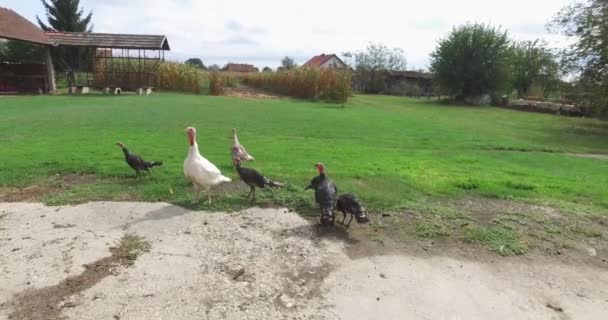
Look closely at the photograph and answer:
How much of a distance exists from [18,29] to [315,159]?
28736 millimetres

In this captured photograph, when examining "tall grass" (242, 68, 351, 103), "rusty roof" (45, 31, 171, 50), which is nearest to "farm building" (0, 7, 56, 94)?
"rusty roof" (45, 31, 171, 50)

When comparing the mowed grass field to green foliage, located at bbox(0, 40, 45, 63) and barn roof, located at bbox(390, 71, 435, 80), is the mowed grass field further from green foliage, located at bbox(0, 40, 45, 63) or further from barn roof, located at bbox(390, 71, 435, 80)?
barn roof, located at bbox(390, 71, 435, 80)

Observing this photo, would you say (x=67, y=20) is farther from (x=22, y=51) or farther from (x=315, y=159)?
(x=315, y=159)

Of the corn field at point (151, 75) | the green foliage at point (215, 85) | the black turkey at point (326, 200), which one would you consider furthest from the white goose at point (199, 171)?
the green foliage at point (215, 85)

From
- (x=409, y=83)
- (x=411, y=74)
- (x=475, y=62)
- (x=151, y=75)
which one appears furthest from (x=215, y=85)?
(x=411, y=74)

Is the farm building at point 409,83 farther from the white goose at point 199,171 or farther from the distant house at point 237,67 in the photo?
the white goose at point 199,171

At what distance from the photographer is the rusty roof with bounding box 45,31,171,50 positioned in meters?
32.8

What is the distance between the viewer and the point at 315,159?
10.5 metres

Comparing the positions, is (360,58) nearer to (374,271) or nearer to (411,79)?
(411,79)

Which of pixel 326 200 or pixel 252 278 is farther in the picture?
pixel 326 200

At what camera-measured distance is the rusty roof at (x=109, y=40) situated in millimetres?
32781

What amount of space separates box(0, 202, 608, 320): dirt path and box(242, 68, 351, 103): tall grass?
30.1 meters

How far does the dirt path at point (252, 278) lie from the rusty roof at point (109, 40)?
97.9 ft

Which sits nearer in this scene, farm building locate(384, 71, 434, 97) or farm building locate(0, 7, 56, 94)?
farm building locate(0, 7, 56, 94)
